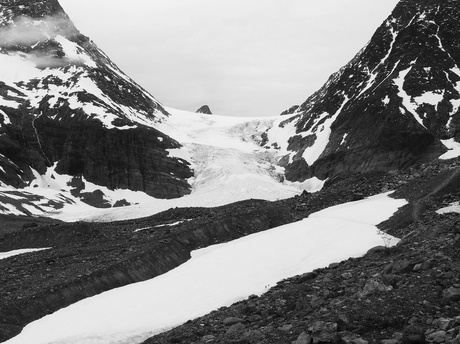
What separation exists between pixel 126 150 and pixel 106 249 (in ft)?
319

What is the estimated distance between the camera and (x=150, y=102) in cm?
16662

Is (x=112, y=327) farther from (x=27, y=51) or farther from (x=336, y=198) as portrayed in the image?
(x=27, y=51)

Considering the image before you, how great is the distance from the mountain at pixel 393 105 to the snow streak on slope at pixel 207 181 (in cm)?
759

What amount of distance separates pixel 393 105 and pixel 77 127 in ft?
253

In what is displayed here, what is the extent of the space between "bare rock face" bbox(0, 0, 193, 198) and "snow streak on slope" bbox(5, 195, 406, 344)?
293ft

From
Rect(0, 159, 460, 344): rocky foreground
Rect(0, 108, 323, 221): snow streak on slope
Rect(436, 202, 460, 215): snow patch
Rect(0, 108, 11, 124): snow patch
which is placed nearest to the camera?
Rect(0, 159, 460, 344): rocky foreground

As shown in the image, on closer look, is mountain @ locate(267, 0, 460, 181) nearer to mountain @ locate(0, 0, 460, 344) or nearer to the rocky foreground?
mountain @ locate(0, 0, 460, 344)

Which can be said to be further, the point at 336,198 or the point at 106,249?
Result: the point at 336,198

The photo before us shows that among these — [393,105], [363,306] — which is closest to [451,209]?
[363,306]

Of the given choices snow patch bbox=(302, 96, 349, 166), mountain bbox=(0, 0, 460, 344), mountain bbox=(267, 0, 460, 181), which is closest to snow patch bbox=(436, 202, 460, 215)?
mountain bbox=(0, 0, 460, 344)

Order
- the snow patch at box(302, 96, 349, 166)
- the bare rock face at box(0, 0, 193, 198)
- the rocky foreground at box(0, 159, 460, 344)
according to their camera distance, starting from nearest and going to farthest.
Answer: the rocky foreground at box(0, 159, 460, 344) → the snow patch at box(302, 96, 349, 166) → the bare rock face at box(0, 0, 193, 198)

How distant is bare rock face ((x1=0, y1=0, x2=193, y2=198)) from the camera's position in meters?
124

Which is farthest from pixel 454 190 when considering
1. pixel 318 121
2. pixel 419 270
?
pixel 318 121

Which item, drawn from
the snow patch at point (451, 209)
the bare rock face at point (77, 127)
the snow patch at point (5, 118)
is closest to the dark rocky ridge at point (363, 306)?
the snow patch at point (451, 209)
